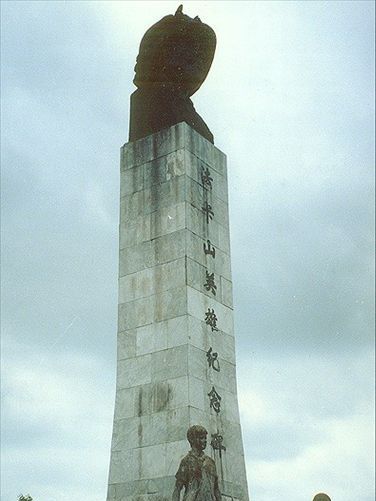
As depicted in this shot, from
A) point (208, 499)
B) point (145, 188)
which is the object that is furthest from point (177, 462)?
point (145, 188)

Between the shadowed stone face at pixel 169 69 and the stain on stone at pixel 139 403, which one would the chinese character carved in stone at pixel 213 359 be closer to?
the stain on stone at pixel 139 403

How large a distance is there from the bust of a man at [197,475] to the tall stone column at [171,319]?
1996mm

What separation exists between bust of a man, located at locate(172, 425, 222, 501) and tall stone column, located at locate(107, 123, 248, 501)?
78.6 inches

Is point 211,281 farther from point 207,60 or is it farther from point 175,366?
point 207,60

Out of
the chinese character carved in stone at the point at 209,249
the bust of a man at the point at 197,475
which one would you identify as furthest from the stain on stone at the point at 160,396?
the chinese character carved in stone at the point at 209,249

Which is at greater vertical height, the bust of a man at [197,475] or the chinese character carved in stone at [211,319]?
the chinese character carved in stone at [211,319]

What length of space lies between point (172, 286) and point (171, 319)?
71cm

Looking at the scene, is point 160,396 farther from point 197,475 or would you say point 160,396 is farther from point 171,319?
point 197,475

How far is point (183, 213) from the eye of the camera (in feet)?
50.8

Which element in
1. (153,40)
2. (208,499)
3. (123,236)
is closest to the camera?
(208,499)

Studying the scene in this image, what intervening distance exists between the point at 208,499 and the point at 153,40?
11119mm

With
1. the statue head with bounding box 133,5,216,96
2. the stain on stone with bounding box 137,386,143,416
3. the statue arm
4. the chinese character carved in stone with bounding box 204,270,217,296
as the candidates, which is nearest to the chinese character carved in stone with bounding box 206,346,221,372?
the chinese character carved in stone with bounding box 204,270,217,296

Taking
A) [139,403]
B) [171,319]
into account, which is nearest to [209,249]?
[171,319]

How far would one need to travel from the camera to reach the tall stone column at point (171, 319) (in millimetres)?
13977
